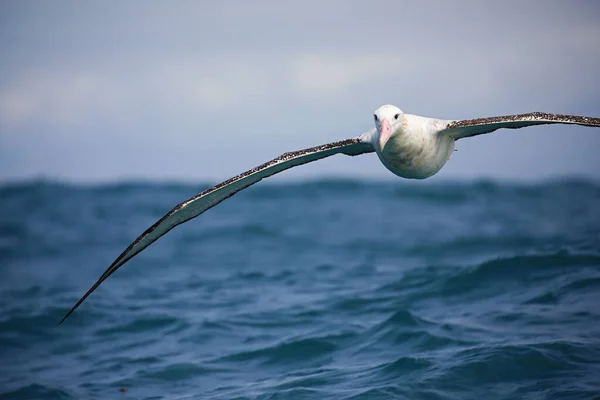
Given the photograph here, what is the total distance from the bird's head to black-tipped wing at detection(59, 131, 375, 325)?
962 millimetres

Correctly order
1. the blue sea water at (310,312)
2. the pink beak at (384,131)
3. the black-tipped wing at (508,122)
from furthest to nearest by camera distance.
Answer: the blue sea water at (310,312) < the black-tipped wing at (508,122) < the pink beak at (384,131)

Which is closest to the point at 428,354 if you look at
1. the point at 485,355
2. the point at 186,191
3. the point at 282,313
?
the point at 485,355

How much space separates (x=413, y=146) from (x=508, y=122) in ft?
4.56

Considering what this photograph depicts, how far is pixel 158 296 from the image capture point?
21.0 meters

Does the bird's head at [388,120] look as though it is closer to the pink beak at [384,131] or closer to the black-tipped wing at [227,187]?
the pink beak at [384,131]

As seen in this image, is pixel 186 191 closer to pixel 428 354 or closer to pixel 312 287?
pixel 312 287

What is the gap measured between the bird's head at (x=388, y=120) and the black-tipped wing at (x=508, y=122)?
3.47ft

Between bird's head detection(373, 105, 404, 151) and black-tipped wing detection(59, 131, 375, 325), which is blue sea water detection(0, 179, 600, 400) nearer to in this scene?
black-tipped wing detection(59, 131, 375, 325)

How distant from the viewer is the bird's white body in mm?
10547

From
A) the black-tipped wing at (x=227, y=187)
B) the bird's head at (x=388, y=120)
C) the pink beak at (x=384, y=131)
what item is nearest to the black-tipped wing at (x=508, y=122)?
the bird's head at (x=388, y=120)

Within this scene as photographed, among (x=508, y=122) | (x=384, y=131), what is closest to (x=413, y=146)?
(x=384, y=131)

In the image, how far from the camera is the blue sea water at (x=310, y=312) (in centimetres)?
1277

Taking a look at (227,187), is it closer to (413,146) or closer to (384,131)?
(413,146)

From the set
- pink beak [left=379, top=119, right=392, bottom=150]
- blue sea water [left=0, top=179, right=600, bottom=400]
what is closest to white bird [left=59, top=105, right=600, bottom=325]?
pink beak [left=379, top=119, right=392, bottom=150]
